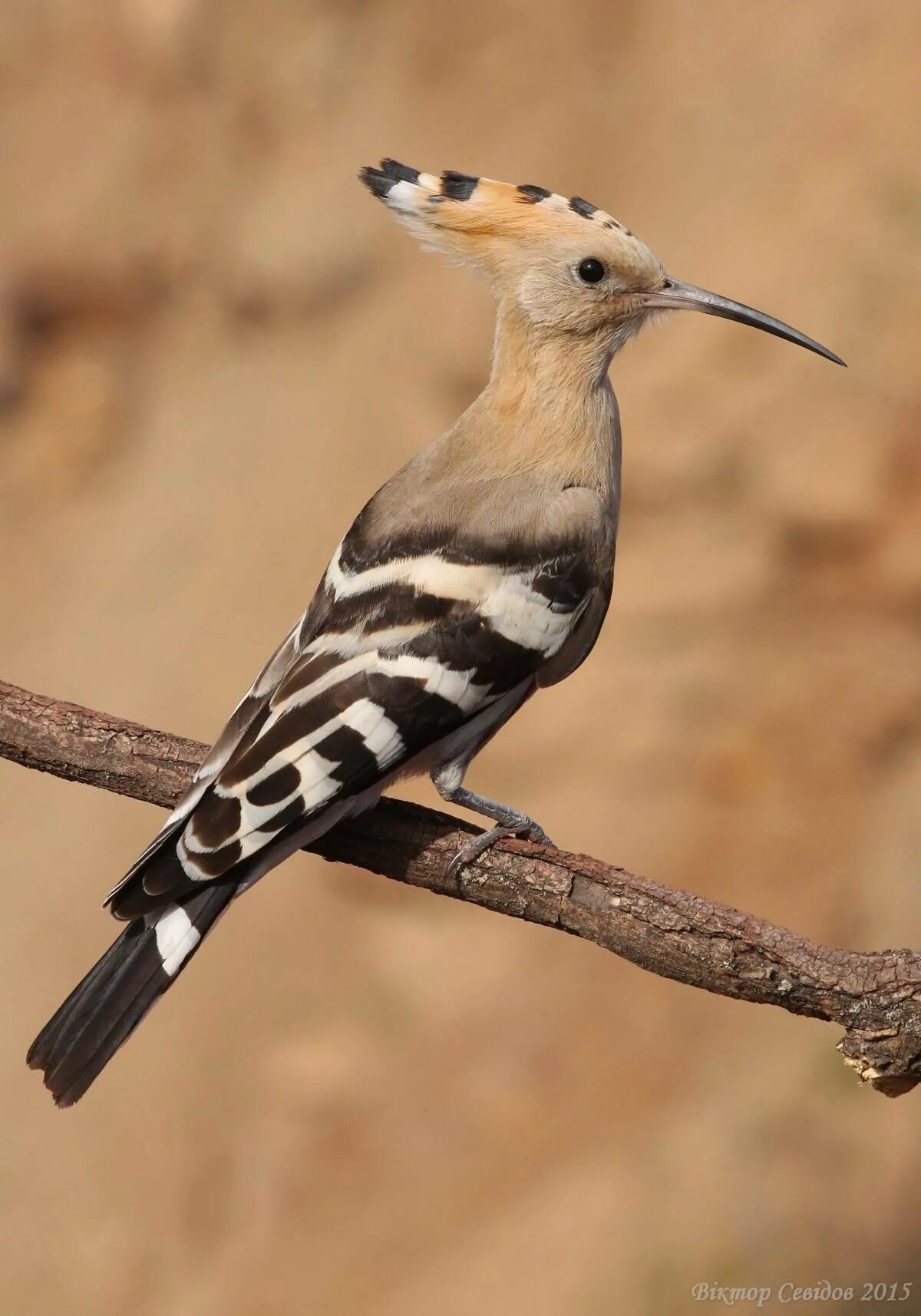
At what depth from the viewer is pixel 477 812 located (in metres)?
2.03

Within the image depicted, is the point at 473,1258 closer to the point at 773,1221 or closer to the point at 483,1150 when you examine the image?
the point at 483,1150

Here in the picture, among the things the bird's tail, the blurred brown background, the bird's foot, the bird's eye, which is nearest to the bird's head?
the bird's eye

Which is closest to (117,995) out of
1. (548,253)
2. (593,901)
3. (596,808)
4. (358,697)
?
(358,697)

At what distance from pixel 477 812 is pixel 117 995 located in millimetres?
505

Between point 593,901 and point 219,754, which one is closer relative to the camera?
point 593,901

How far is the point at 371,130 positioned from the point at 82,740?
3378mm

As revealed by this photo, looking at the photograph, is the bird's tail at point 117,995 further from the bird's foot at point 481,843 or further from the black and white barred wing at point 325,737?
the bird's foot at point 481,843

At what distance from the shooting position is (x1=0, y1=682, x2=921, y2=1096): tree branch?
164 centimetres

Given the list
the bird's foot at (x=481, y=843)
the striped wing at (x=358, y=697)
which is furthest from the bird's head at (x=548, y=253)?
the bird's foot at (x=481, y=843)

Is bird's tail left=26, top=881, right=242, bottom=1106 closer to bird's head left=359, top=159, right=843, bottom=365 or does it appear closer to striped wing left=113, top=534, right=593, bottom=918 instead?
striped wing left=113, top=534, right=593, bottom=918

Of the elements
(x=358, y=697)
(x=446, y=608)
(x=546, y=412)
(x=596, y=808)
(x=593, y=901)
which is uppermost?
(x=596, y=808)

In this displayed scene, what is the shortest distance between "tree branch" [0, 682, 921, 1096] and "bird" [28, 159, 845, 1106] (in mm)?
51

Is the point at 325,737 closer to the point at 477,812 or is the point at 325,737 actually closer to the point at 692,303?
the point at 477,812

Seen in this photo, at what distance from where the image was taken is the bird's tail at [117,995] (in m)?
1.84
